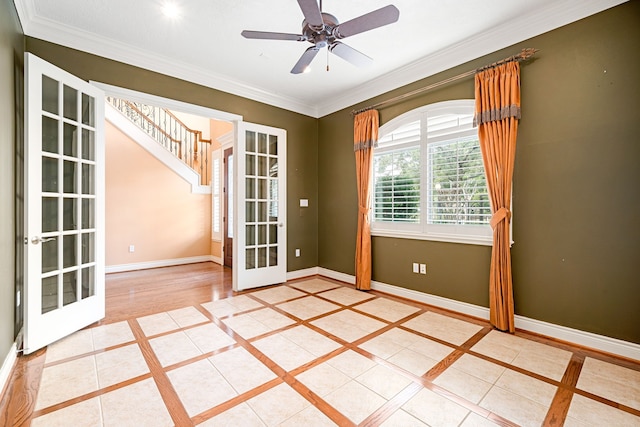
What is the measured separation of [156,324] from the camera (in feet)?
9.96

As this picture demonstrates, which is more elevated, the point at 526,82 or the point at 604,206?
the point at 526,82

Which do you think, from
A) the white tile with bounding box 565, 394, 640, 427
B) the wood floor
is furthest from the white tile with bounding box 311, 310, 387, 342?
the white tile with bounding box 565, 394, 640, 427

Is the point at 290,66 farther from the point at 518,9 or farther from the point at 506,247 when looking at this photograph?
the point at 506,247

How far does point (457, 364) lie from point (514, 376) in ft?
1.24

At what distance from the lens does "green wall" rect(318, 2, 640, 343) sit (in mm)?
2369

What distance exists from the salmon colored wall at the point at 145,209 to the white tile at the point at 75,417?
14.4 feet

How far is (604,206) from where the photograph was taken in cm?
247

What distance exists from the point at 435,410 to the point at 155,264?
585 centimetres

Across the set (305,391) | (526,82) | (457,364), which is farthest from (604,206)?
(305,391)

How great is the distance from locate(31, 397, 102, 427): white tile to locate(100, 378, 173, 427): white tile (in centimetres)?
4

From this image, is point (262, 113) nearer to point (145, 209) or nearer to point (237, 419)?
point (145, 209)

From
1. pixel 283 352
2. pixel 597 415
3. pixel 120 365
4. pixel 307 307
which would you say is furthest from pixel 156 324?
pixel 597 415

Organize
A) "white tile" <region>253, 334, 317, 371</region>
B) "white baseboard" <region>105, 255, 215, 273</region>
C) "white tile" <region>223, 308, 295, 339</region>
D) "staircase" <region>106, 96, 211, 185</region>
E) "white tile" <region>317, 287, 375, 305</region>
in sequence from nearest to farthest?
1. "white tile" <region>253, 334, 317, 371</region>
2. "white tile" <region>223, 308, 295, 339</region>
3. "white tile" <region>317, 287, 375, 305</region>
4. "white baseboard" <region>105, 255, 215, 273</region>
5. "staircase" <region>106, 96, 211, 185</region>

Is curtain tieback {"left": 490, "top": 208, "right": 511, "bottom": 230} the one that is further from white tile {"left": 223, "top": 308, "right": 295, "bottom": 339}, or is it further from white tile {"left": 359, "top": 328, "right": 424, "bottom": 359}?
white tile {"left": 223, "top": 308, "right": 295, "bottom": 339}
